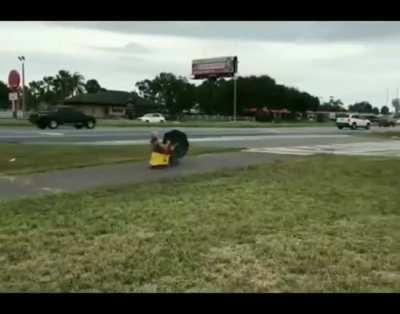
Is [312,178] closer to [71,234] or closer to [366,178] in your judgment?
[366,178]

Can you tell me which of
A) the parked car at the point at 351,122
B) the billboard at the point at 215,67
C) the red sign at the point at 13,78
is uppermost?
the billboard at the point at 215,67

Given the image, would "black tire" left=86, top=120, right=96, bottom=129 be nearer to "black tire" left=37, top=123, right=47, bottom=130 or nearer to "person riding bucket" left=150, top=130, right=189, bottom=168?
"black tire" left=37, top=123, right=47, bottom=130

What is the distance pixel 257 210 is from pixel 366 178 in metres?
4.44

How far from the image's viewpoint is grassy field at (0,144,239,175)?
528 inches

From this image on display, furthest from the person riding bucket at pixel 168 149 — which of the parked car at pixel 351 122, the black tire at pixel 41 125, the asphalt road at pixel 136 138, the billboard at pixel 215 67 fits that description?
the billboard at pixel 215 67

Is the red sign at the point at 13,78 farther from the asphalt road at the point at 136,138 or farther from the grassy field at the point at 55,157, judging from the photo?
the grassy field at the point at 55,157

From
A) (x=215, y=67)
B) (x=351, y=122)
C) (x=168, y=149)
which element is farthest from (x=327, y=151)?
(x=215, y=67)

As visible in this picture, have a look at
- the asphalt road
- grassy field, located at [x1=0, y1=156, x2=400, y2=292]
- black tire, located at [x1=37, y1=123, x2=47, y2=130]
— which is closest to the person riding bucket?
grassy field, located at [x1=0, y1=156, x2=400, y2=292]

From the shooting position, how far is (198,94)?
415 ft

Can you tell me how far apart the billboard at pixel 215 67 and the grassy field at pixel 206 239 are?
9258cm

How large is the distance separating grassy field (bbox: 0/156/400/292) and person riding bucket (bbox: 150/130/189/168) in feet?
8.77

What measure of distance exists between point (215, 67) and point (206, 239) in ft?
330

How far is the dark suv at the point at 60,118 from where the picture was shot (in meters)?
37.0
